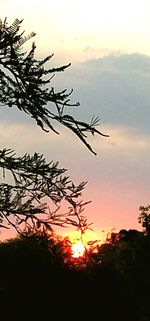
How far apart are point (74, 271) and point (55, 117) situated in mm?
37981

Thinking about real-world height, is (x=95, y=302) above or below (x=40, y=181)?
above

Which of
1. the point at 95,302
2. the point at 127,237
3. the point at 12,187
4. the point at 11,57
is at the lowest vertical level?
the point at 12,187

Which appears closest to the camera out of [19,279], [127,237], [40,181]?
[40,181]

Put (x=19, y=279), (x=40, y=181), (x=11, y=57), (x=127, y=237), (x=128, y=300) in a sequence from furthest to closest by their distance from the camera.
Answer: (x=127, y=237)
(x=128, y=300)
(x=19, y=279)
(x=40, y=181)
(x=11, y=57)

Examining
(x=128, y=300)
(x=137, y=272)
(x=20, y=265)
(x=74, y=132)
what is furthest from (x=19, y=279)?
(x=74, y=132)

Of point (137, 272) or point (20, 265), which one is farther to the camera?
point (137, 272)

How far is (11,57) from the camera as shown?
9.93 metres

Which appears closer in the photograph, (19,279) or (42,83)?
(42,83)

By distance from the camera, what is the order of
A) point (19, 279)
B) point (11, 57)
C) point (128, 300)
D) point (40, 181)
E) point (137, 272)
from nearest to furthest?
point (11, 57) → point (40, 181) → point (19, 279) → point (128, 300) → point (137, 272)

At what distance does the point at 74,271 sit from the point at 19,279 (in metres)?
4.07

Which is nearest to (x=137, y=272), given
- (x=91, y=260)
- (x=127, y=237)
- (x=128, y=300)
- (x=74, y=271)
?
(x=127, y=237)

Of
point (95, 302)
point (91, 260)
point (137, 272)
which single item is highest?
point (137, 272)

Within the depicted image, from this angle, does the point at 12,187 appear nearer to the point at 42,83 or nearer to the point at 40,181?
the point at 40,181

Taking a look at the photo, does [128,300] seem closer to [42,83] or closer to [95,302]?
[95,302]
